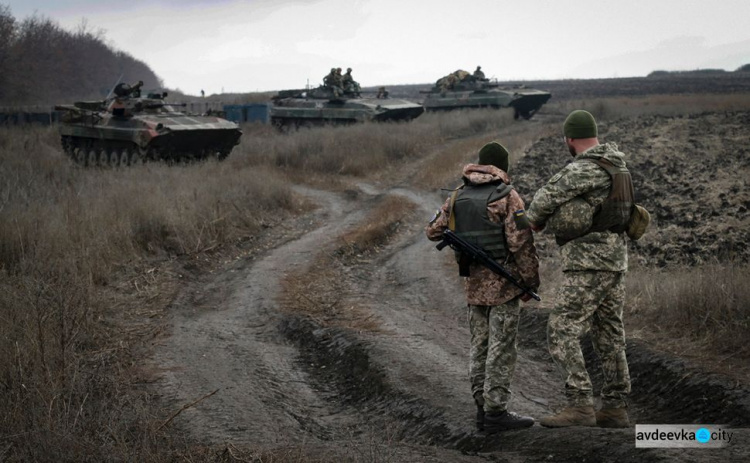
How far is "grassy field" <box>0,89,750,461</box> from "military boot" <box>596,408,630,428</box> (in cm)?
183

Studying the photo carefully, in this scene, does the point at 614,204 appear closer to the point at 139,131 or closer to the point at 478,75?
the point at 139,131

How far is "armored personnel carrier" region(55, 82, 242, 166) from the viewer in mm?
20328

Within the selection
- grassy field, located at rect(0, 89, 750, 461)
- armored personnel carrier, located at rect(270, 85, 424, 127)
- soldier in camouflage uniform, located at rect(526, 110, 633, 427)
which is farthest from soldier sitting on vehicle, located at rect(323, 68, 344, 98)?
soldier in camouflage uniform, located at rect(526, 110, 633, 427)

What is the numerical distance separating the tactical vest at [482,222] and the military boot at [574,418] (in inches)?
40.0

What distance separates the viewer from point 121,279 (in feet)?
33.2

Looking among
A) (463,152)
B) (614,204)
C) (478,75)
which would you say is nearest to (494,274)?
(614,204)

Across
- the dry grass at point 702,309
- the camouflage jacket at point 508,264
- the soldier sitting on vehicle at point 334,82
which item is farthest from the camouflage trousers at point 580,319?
the soldier sitting on vehicle at point 334,82

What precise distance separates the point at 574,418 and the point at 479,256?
113cm

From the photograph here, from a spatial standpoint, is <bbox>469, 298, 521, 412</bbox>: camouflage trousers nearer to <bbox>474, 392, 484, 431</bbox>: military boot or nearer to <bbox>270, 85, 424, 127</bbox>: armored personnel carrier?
<bbox>474, 392, 484, 431</bbox>: military boot

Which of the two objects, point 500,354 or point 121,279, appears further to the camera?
point 121,279

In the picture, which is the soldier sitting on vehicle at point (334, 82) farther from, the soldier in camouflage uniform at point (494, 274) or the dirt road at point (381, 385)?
the soldier in camouflage uniform at point (494, 274)

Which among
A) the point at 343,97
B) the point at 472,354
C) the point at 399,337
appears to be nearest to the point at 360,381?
the point at 399,337

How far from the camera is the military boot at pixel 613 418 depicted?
5.26 m

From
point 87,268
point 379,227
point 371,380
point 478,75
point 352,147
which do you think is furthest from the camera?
point 478,75
